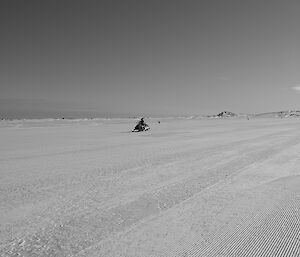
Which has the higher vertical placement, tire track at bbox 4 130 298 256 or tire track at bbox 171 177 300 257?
tire track at bbox 4 130 298 256

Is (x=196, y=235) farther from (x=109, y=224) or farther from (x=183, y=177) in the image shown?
(x=183, y=177)

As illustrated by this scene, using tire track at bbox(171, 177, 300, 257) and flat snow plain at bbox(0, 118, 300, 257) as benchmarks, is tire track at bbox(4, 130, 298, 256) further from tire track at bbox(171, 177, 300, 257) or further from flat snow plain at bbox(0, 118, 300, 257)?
tire track at bbox(171, 177, 300, 257)

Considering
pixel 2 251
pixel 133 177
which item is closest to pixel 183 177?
pixel 133 177

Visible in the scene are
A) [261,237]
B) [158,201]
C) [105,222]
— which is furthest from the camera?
[158,201]

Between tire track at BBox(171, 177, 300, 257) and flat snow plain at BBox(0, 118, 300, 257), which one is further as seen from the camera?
flat snow plain at BBox(0, 118, 300, 257)

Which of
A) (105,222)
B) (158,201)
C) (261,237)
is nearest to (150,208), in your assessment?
(158,201)

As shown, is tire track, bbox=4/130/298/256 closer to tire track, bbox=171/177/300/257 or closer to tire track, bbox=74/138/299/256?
tire track, bbox=74/138/299/256

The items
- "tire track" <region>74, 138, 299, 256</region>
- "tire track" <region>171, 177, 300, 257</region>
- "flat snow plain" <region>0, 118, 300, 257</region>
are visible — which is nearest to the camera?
"tire track" <region>171, 177, 300, 257</region>

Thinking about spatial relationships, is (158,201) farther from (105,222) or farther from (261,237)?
(261,237)

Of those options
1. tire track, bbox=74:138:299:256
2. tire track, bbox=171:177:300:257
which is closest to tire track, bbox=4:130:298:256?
tire track, bbox=74:138:299:256

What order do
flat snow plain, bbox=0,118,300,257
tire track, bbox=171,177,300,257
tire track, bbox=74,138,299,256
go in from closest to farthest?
tire track, bbox=171,177,300,257
flat snow plain, bbox=0,118,300,257
tire track, bbox=74,138,299,256

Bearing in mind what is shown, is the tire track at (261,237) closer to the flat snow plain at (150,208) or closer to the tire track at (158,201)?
the flat snow plain at (150,208)

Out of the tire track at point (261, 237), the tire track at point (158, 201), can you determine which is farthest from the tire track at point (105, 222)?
the tire track at point (261, 237)

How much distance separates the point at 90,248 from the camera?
4.26 metres
